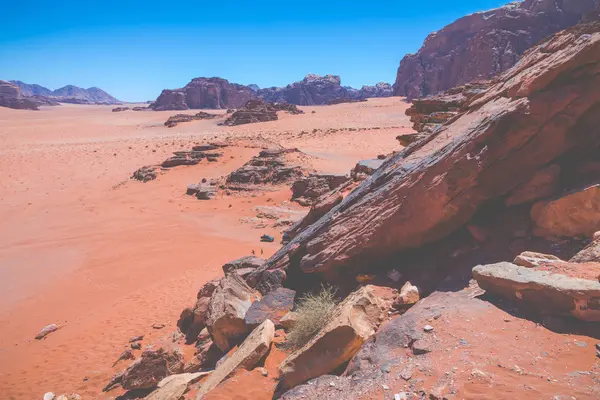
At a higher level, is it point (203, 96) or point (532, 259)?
point (203, 96)

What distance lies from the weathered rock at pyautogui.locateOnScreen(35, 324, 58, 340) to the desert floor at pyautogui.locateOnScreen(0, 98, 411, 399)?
0.15 metres

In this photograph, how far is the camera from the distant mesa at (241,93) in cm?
10494

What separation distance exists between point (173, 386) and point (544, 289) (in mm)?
5057

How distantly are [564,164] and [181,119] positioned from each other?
221 feet

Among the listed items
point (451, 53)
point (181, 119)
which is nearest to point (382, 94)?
point (451, 53)

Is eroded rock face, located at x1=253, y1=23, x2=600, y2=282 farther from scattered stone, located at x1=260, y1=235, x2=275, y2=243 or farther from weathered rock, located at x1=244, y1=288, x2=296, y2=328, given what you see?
scattered stone, located at x1=260, y1=235, x2=275, y2=243

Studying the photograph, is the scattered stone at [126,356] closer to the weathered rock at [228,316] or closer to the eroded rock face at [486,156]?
the weathered rock at [228,316]

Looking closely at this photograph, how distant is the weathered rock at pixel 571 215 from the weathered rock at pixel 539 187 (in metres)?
0.27

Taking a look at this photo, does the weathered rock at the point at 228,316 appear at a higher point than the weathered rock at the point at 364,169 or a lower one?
lower

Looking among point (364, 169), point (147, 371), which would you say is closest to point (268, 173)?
point (364, 169)

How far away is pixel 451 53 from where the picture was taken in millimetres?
78062

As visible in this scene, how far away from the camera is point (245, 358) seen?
16.3 ft

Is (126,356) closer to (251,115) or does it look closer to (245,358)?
(245,358)

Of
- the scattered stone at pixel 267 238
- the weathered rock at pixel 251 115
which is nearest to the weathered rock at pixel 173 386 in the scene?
the scattered stone at pixel 267 238
